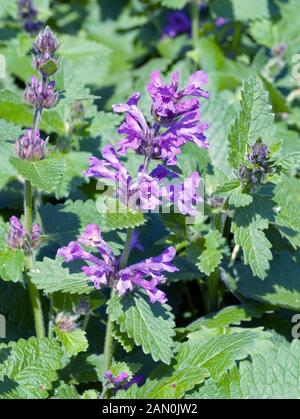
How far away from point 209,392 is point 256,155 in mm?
943

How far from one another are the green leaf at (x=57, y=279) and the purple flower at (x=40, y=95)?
0.63m

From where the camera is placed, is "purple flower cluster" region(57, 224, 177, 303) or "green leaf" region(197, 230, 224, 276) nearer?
"purple flower cluster" region(57, 224, 177, 303)

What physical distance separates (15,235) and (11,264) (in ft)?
0.46

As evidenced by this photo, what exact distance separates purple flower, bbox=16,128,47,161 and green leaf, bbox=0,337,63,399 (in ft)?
2.34

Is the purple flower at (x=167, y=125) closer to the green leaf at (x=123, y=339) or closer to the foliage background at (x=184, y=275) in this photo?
the foliage background at (x=184, y=275)

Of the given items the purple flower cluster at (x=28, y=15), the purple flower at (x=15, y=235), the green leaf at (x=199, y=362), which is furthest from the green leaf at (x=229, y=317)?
the purple flower cluster at (x=28, y=15)

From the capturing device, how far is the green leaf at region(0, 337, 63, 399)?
257 centimetres

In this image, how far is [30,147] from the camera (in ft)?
8.41

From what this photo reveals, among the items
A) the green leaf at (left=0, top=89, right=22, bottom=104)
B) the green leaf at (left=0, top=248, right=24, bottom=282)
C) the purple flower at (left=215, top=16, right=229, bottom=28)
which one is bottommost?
the green leaf at (left=0, top=248, right=24, bottom=282)

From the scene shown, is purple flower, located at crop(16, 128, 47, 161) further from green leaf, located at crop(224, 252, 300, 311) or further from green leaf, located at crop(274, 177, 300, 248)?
green leaf, located at crop(224, 252, 300, 311)

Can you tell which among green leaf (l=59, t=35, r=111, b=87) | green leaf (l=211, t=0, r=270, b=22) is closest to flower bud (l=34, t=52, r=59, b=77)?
green leaf (l=59, t=35, r=111, b=87)

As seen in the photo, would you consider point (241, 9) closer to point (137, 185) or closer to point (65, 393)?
point (137, 185)

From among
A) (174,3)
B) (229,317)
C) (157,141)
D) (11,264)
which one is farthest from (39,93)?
(174,3)

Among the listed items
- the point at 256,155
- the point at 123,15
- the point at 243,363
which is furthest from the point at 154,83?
the point at 123,15
